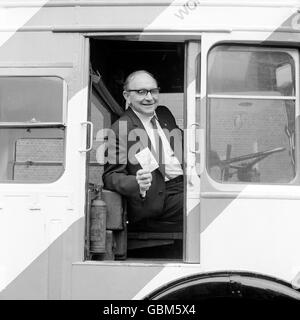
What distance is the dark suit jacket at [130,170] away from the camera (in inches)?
149

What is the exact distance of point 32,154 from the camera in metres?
3.74

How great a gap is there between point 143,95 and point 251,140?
803mm

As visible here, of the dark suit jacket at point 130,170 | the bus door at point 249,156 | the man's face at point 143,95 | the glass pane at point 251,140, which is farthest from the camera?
the man's face at point 143,95

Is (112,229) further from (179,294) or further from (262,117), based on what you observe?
(262,117)

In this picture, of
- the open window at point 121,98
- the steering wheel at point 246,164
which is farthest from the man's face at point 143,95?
the steering wheel at point 246,164

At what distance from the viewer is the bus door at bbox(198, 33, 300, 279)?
3.46 metres

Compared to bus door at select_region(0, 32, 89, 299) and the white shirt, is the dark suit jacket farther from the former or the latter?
bus door at select_region(0, 32, 89, 299)

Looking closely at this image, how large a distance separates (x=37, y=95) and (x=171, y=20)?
3.09 ft

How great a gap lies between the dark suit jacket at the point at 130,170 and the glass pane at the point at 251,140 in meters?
0.47

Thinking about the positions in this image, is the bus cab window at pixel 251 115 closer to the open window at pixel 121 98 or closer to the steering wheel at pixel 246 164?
the steering wheel at pixel 246 164

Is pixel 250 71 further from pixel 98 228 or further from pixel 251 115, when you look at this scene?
pixel 98 228

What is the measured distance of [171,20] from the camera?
363 cm

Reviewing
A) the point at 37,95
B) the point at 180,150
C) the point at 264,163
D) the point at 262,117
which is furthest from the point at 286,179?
the point at 37,95
